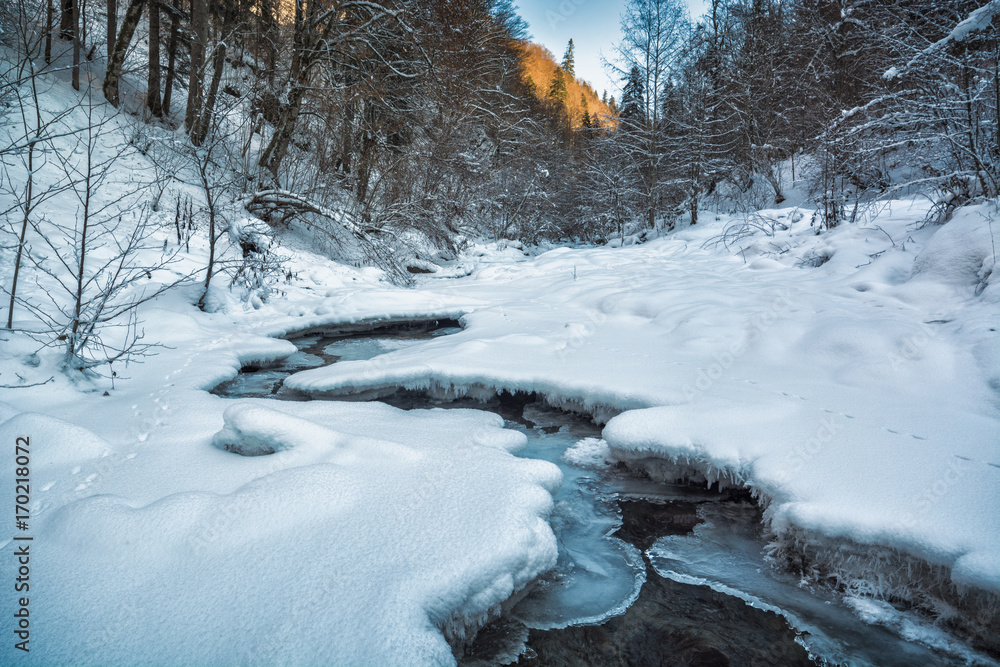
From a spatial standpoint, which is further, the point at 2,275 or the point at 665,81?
the point at 665,81

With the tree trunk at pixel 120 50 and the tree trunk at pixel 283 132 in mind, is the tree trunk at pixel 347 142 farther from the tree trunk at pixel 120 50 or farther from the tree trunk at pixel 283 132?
the tree trunk at pixel 120 50

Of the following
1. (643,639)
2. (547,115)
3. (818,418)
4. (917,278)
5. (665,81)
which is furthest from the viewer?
(547,115)

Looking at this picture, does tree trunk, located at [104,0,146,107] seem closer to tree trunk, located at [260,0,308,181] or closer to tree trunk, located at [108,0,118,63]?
tree trunk, located at [108,0,118,63]

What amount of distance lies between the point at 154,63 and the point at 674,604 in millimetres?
12740

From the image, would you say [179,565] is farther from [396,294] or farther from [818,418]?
[396,294]

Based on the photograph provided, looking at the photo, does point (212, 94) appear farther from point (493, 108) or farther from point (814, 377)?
point (493, 108)

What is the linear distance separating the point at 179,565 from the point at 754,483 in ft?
7.71

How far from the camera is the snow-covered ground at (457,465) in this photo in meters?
1.48

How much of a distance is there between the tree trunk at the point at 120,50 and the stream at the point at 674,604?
1130cm

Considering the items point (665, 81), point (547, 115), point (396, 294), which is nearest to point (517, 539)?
point (396, 294)

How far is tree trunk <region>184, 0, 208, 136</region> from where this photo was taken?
29.1 ft

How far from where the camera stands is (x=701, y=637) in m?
1.77

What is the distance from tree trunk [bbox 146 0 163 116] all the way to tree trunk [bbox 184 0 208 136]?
0.86 meters

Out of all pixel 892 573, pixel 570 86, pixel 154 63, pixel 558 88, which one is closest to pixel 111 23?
pixel 154 63
